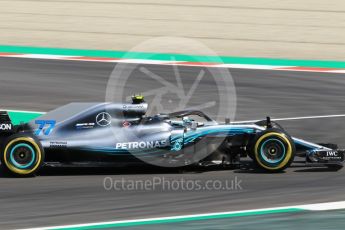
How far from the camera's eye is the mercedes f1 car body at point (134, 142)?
38.4 feet

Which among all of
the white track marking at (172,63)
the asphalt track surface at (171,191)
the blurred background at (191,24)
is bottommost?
the asphalt track surface at (171,191)

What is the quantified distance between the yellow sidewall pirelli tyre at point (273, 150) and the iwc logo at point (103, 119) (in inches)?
79.9

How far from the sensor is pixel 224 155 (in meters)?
12.1

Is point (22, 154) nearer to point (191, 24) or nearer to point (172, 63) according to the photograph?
point (172, 63)

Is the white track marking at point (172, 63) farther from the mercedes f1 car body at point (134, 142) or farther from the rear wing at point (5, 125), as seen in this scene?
the rear wing at point (5, 125)

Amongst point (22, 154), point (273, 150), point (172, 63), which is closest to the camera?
point (22, 154)

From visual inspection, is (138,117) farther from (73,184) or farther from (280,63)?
(280,63)

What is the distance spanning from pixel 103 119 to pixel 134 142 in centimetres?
54

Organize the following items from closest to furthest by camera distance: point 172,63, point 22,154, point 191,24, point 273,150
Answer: point 22,154 → point 273,150 → point 172,63 → point 191,24

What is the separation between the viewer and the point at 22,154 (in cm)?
1170

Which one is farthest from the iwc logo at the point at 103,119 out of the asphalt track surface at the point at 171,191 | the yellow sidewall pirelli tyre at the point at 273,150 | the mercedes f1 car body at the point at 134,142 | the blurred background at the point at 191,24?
the blurred background at the point at 191,24

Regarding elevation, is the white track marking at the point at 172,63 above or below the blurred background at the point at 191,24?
below

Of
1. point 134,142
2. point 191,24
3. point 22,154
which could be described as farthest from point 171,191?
point 191,24

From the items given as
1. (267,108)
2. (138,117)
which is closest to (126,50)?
(267,108)
